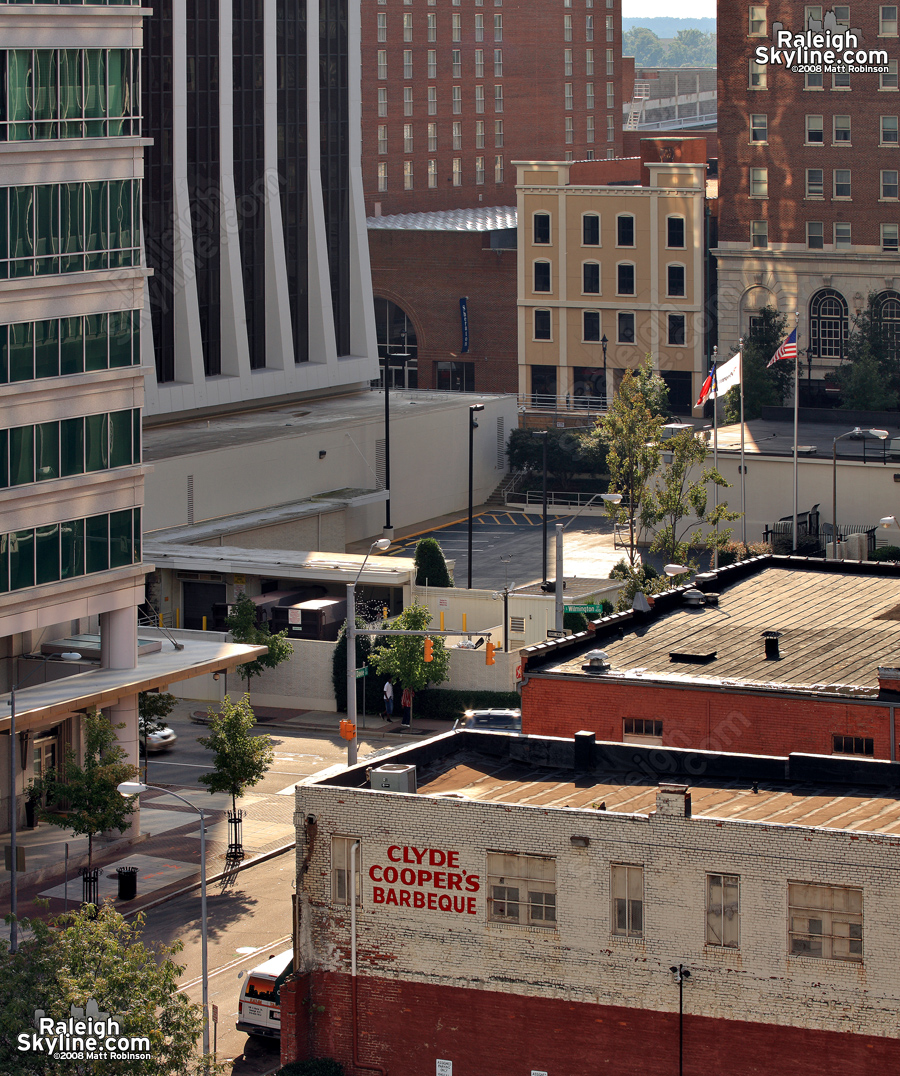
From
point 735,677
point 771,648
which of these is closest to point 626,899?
point 735,677

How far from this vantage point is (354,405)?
289ft

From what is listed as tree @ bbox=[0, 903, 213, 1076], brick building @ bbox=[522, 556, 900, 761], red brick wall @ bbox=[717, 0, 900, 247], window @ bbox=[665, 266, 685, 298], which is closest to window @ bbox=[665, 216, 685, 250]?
window @ bbox=[665, 266, 685, 298]

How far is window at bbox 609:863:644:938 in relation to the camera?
85.6 feet

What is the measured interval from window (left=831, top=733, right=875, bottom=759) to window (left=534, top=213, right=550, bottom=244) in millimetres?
75082

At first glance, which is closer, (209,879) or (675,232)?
(209,879)

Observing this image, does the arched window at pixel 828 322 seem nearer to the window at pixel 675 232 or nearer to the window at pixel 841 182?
the window at pixel 841 182

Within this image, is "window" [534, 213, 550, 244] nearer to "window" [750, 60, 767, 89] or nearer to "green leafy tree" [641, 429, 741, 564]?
"window" [750, 60, 767, 89]

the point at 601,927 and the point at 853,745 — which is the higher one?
the point at 853,745

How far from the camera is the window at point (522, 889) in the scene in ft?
87.1

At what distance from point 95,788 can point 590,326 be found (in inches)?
2702

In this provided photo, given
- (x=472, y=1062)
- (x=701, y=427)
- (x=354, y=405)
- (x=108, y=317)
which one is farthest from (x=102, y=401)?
(x=701, y=427)

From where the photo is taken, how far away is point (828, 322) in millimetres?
107250

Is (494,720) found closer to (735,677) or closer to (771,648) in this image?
(771,648)

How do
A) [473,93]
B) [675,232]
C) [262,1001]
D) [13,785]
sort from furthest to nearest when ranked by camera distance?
[473,93], [675,232], [13,785], [262,1001]
